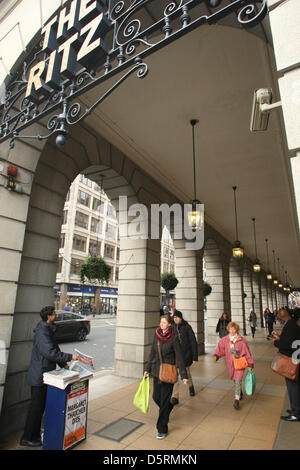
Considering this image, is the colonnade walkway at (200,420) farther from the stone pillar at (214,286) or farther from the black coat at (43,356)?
the stone pillar at (214,286)

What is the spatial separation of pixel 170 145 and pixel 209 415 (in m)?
6.19

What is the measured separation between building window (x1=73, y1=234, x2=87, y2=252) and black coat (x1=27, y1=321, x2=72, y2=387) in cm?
3281

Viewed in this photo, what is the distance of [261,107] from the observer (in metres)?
2.52

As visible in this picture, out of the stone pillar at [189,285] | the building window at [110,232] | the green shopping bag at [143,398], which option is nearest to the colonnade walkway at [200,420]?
the green shopping bag at [143,398]

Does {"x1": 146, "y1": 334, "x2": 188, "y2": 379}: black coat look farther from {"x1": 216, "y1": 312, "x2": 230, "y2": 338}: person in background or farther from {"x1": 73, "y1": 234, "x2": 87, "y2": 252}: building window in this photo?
{"x1": 73, "y1": 234, "x2": 87, "y2": 252}: building window

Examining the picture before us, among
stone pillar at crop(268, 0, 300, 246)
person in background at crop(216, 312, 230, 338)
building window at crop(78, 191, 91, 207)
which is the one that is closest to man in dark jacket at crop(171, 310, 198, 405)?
person in background at crop(216, 312, 230, 338)

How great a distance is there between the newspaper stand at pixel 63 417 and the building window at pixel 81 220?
3348cm

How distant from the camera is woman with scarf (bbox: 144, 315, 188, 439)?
4.21 metres

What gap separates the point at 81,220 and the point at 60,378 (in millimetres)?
34325

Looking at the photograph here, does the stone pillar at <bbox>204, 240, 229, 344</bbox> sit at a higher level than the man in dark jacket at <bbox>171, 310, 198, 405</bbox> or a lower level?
higher

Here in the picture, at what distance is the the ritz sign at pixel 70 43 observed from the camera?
3229 mm

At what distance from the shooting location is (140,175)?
8617 millimetres

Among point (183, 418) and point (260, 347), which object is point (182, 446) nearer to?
point (183, 418)

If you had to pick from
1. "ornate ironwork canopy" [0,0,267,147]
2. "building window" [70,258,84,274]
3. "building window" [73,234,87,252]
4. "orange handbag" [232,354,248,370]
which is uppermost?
"building window" [73,234,87,252]
